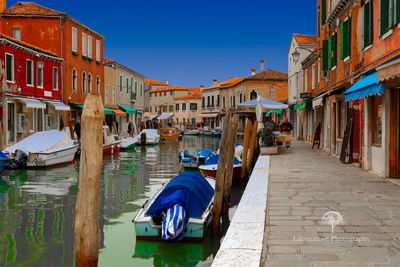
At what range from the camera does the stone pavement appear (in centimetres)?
393

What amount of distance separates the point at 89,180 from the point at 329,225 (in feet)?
9.61

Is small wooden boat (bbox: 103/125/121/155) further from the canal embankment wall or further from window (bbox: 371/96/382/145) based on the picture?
the canal embankment wall

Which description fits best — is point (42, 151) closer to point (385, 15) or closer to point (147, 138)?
point (385, 15)

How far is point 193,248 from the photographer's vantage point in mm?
6750

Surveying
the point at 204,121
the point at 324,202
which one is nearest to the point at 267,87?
the point at 204,121

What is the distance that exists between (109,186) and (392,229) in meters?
8.99

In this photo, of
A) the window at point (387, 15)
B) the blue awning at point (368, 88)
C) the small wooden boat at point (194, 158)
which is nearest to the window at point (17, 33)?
the small wooden boat at point (194, 158)

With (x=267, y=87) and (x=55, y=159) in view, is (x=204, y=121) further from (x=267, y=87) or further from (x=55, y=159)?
(x=55, y=159)

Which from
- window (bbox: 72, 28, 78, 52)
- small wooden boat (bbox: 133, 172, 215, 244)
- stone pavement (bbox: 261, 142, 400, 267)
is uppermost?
window (bbox: 72, 28, 78, 52)

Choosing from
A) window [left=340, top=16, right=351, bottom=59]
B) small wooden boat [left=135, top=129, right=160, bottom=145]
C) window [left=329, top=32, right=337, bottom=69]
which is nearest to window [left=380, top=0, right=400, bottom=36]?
window [left=340, top=16, right=351, bottom=59]

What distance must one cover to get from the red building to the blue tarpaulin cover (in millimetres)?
14563

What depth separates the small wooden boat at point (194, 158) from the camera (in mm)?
15594

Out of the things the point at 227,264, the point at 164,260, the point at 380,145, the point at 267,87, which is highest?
the point at 267,87

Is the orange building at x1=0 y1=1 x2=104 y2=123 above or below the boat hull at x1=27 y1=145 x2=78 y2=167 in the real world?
above
